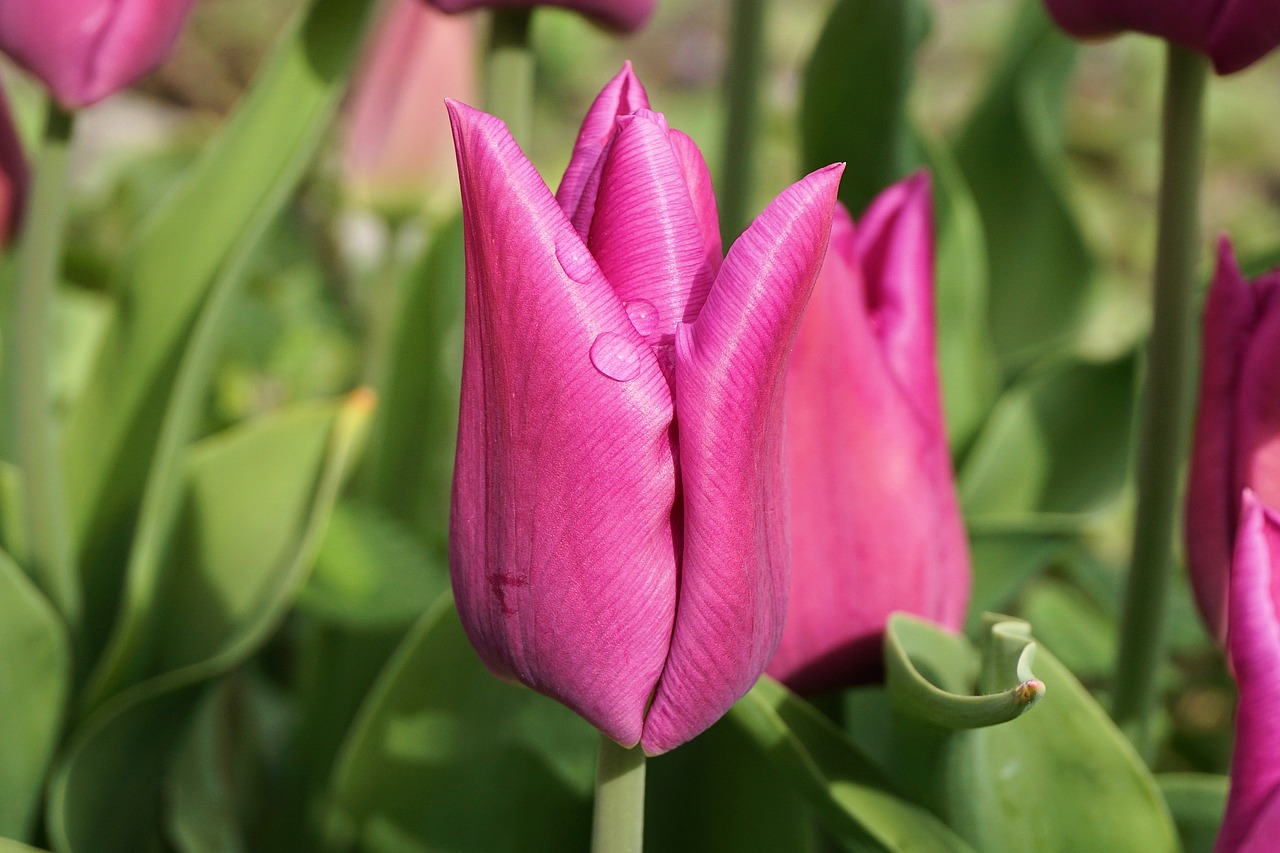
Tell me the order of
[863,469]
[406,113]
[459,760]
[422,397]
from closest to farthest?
[863,469]
[459,760]
[422,397]
[406,113]

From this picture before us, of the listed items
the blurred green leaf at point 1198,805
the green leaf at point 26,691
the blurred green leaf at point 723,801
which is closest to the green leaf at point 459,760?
the blurred green leaf at point 723,801

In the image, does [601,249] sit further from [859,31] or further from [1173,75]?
[859,31]

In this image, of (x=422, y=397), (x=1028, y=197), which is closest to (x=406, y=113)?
(x=422, y=397)

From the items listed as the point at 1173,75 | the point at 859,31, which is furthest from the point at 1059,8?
the point at 859,31

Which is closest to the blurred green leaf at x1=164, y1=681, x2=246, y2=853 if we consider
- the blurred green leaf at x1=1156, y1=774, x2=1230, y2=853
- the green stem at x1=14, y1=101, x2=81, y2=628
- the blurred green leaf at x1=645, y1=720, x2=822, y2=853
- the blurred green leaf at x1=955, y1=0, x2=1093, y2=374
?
the green stem at x1=14, y1=101, x2=81, y2=628

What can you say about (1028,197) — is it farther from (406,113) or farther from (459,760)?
(459,760)
